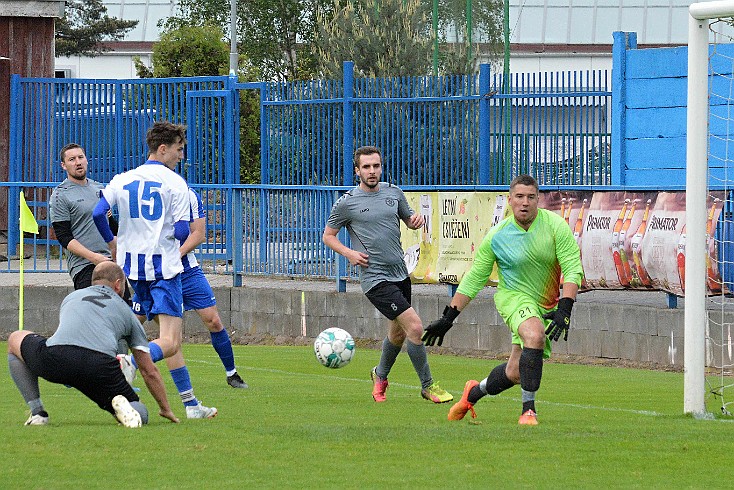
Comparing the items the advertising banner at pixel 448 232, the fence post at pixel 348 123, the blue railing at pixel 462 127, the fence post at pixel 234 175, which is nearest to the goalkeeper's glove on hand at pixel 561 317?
the advertising banner at pixel 448 232

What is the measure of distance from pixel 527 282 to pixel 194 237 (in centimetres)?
246

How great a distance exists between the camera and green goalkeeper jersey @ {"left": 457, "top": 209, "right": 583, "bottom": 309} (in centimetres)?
912

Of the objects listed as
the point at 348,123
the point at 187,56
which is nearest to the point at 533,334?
the point at 348,123

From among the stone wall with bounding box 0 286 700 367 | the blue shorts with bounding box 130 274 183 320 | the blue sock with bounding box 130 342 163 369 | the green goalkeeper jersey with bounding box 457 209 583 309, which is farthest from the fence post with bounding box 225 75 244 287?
the green goalkeeper jersey with bounding box 457 209 583 309

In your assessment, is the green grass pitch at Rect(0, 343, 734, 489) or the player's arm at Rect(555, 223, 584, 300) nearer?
the green grass pitch at Rect(0, 343, 734, 489)

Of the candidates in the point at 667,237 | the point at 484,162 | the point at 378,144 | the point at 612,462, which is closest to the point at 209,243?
the point at 378,144

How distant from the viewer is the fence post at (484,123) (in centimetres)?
1805

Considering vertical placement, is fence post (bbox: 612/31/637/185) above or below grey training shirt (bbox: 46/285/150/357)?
above

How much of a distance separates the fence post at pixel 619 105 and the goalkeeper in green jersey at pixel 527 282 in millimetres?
9331

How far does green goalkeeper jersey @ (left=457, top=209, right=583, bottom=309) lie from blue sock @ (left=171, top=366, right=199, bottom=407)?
1.88 meters

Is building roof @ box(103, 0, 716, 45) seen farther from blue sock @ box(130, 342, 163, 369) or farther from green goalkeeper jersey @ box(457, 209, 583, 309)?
blue sock @ box(130, 342, 163, 369)

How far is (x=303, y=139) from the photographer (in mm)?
19875

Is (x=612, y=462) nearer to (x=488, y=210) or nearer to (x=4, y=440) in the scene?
(x=4, y=440)

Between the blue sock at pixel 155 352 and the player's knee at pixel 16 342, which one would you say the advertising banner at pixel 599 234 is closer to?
the blue sock at pixel 155 352
